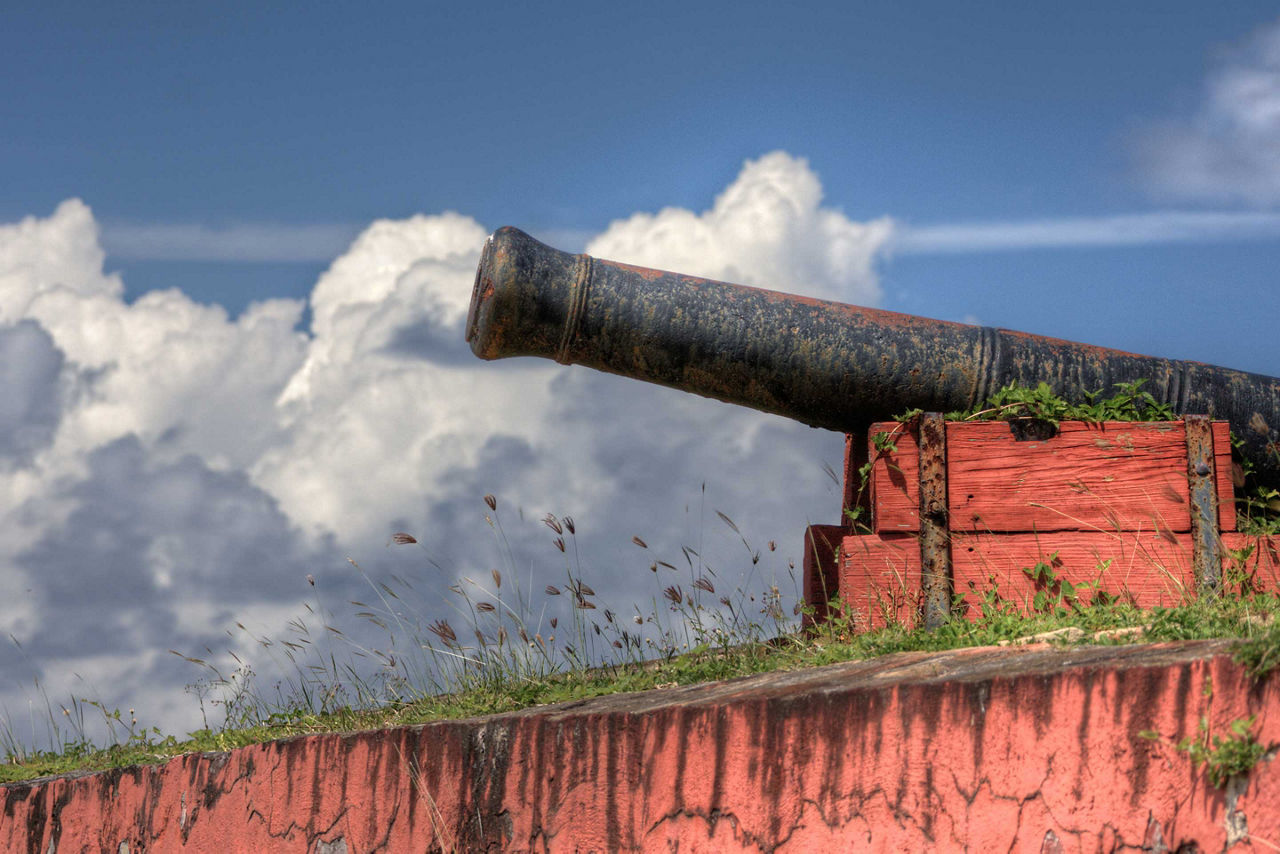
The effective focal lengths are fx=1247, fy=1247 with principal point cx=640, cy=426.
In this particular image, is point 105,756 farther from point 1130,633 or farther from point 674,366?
point 1130,633

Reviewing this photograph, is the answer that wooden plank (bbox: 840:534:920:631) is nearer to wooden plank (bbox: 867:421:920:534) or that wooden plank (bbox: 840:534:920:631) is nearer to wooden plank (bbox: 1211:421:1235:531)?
wooden plank (bbox: 867:421:920:534)

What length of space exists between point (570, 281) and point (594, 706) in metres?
1.86

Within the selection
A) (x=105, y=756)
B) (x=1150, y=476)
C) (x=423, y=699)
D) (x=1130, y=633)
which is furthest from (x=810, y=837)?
(x=105, y=756)

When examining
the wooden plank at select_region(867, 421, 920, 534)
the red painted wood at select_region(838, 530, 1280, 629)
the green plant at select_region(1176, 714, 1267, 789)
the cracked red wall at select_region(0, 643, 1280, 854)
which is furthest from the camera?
the wooden plank at select_region(867, 421, 920, 534)

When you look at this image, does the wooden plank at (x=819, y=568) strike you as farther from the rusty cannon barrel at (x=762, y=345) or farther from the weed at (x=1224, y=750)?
the weed at (x=1224, y=750)

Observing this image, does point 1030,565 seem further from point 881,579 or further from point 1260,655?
point 1260,655

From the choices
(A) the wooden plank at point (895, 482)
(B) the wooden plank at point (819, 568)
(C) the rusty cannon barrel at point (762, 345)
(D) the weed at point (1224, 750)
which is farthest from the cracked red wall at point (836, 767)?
(C) the rusty cannon barrel at point (762, 345)

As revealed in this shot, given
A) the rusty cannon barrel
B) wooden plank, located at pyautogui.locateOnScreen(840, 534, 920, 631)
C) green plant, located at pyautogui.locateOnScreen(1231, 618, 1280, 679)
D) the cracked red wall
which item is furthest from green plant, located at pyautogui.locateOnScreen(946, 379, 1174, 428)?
green plant, located at pyautogui.locateOnScreen(1231, 618, 1280, 679)

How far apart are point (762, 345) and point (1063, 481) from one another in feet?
4.19

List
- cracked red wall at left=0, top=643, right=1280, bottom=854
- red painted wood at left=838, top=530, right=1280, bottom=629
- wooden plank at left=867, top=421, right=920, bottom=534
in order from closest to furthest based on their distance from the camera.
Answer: cracked red wall at left=0, top=643, right=1280, bottom=854 < red painted wood at left=838, top=530, right=1280, bottom=629 < wooden plank at left=867, top=421, right=920, bottom=534

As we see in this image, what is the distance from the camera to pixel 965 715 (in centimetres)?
283

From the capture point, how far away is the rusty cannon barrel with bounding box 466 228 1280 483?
503 cm

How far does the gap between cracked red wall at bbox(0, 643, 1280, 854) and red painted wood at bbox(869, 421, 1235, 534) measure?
106 centimetres

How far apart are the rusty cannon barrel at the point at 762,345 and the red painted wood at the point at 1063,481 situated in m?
0.59
